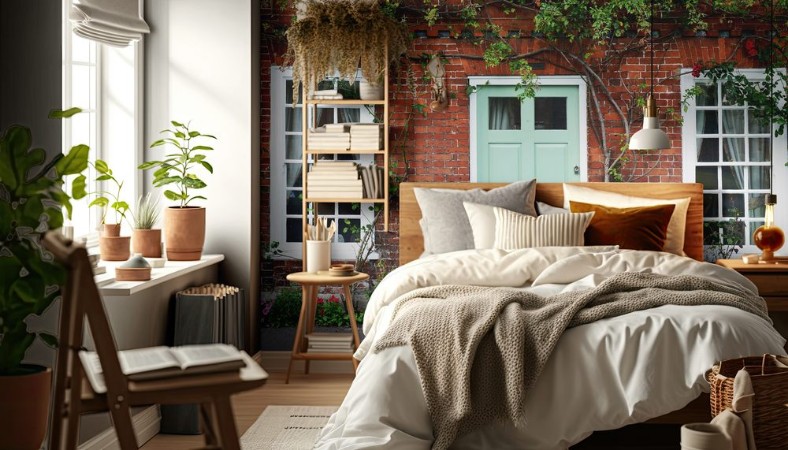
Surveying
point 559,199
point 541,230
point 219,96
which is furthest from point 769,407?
point 219,96

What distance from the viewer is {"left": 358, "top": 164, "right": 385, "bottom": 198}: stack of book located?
247 inches

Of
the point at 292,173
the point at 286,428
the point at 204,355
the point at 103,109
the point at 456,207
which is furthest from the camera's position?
the point at 292,173

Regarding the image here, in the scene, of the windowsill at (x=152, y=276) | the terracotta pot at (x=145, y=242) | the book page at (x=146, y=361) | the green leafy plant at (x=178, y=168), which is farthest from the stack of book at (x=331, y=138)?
the book page at (x=146, y=361)

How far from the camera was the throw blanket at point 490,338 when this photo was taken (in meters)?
3.53

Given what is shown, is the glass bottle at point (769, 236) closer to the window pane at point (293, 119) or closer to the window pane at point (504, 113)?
the window pane at point (504, 113)

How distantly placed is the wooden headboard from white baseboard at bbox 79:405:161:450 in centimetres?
211

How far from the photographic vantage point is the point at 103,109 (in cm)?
529

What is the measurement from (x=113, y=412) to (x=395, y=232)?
14.5ft

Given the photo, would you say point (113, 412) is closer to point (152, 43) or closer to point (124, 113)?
point (124, 113)

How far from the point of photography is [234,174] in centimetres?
604

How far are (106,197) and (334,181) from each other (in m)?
1.70

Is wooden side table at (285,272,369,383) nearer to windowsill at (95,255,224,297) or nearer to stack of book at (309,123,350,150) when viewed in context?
windowsill at (95,255,224,297)

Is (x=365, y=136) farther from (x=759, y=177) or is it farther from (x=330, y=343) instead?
(x=759, y=177)

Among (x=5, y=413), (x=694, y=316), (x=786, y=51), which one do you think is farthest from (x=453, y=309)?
(x=786, y=51)
